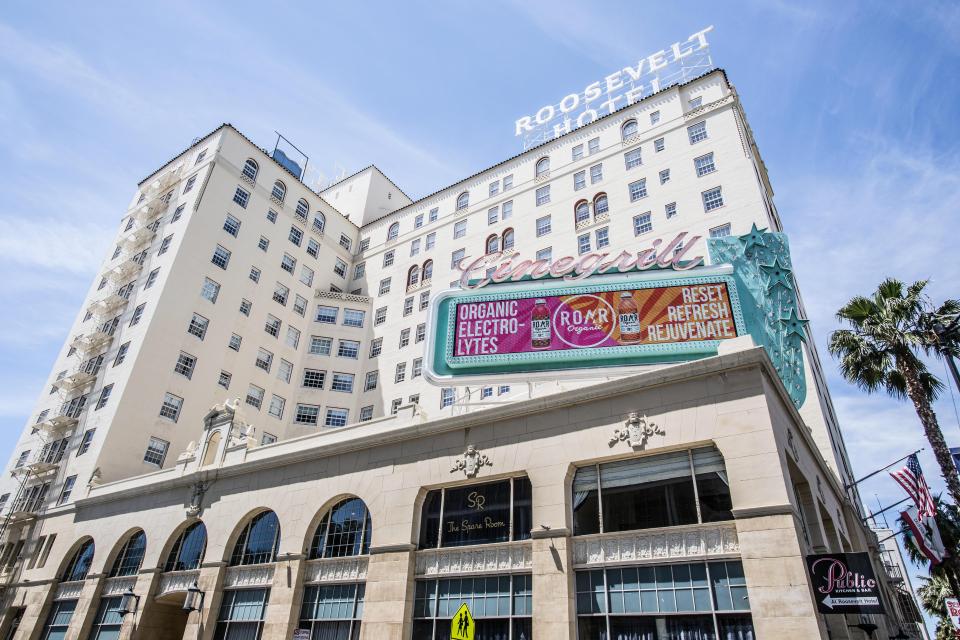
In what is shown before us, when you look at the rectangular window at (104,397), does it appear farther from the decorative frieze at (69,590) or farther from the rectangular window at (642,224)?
the rectangular window at (642,224)

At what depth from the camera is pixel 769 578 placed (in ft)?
54.1

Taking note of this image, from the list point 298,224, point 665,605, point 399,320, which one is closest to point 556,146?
point 399,320

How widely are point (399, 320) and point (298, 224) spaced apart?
14631mm

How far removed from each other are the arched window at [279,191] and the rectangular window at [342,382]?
18018 mm

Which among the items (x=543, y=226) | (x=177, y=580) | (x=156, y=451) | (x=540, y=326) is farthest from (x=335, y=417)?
(x=540, y=326)

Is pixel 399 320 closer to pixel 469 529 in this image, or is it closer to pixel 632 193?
pixel 632 193

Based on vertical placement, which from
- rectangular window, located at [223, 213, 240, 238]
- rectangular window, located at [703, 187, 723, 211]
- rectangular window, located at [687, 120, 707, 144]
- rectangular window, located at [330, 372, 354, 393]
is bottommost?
rectangular window, located at [330, 372, 354, 393]

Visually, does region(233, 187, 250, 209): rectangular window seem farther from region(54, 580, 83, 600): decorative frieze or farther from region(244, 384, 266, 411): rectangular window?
region(54, 580, 83, 600): decorative frieze

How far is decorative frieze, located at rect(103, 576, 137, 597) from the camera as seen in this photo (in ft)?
102

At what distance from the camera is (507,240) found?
Answer: 50.5 meters

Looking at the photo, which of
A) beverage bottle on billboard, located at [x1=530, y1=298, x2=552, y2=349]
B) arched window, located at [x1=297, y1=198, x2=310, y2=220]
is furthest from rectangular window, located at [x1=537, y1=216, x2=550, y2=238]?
arched window, located at [x1=297, y1=198, x2=310, y2=220]

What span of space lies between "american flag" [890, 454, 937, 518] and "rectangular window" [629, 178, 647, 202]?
2429cm

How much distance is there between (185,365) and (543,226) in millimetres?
29266

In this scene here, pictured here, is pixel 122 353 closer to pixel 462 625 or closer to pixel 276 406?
pixel 276 406
